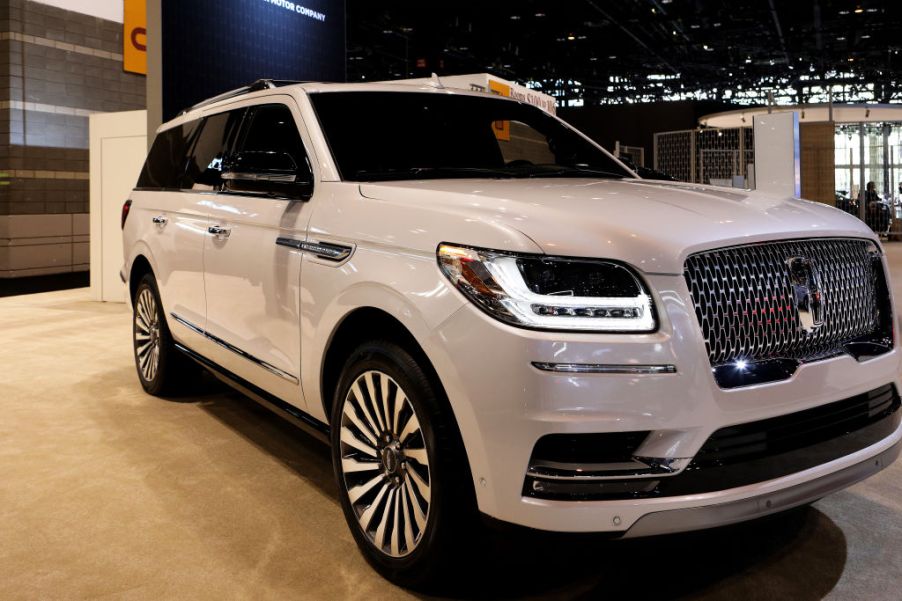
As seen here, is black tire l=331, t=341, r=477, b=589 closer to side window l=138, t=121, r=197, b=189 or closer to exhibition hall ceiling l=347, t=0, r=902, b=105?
side window l=138, t=121, r=197, b=189

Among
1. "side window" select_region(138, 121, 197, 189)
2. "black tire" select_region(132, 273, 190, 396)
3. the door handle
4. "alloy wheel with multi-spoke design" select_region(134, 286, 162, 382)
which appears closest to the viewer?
the door handle

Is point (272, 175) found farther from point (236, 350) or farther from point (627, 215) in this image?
point (627, 215)

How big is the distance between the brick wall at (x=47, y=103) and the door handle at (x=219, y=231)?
34.5ft

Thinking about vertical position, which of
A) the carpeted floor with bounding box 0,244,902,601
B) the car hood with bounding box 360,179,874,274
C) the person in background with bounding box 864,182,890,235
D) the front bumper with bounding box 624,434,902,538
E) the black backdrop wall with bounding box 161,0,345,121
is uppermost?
the black backdrop wall with bounding box 161,0,345,121

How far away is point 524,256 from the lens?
2.12m

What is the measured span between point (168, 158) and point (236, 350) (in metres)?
1.67

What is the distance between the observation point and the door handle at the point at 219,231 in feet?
11.9

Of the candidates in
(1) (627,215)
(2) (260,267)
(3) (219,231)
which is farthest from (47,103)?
(1) (627,215)

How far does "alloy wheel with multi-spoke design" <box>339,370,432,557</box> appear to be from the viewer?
244 cm

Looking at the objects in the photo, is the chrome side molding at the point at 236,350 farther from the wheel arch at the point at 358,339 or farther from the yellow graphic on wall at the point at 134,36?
the yellow graphic on wall at the point at 134,36

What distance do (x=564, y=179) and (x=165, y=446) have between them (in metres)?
2.39

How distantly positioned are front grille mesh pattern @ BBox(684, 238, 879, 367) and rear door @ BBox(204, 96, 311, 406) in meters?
1.44

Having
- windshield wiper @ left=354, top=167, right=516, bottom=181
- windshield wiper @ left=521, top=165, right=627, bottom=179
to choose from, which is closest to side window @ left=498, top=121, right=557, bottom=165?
windshield wiper @ left=521, top=165, right=627, bottom=179

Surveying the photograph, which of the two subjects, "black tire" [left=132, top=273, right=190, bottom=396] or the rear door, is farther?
"black tire" [left=132, top=273, right=190, bottom=396]
